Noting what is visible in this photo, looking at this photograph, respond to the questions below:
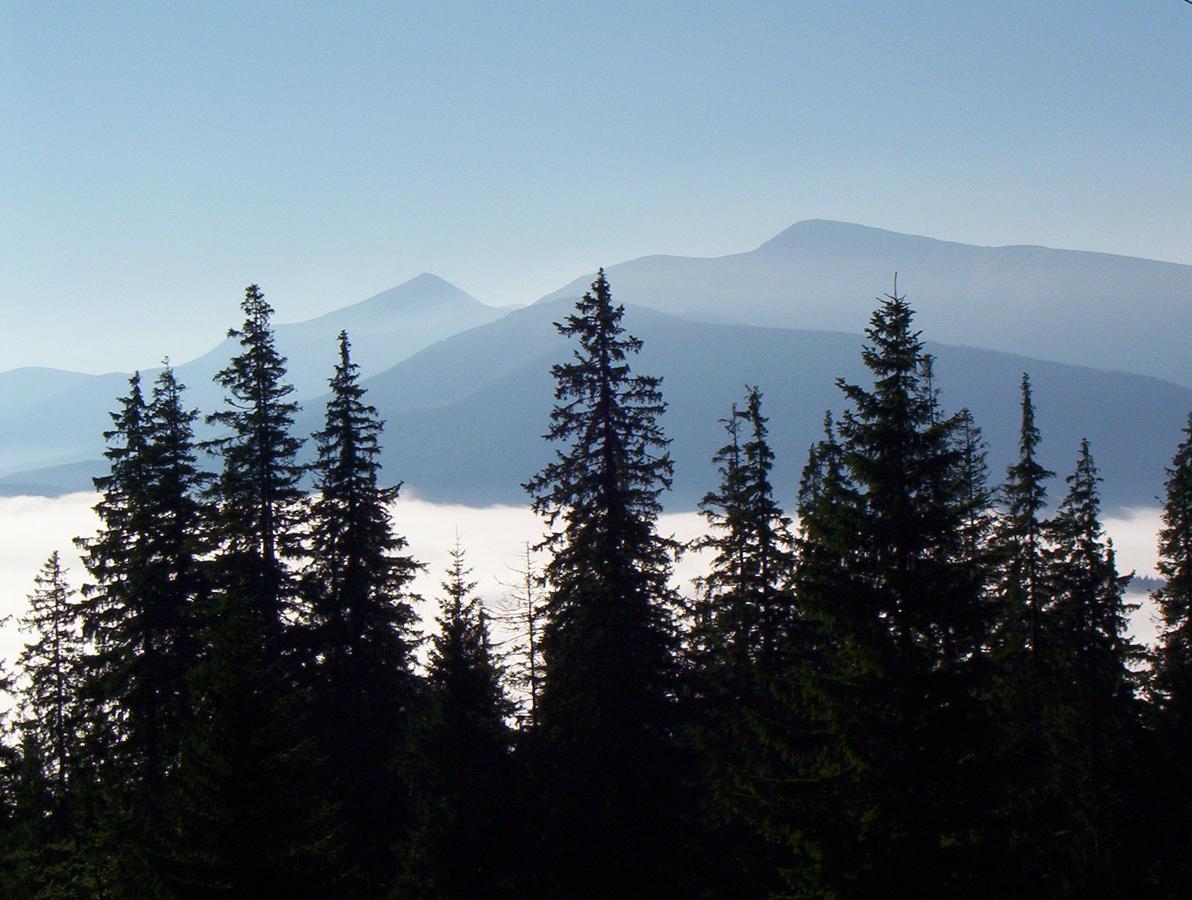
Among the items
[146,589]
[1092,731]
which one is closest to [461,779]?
[146,589]

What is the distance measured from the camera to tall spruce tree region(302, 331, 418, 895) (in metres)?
25.8

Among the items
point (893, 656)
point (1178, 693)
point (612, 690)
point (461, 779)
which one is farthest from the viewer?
point (1178, 693)

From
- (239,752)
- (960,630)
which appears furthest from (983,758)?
(239,752)

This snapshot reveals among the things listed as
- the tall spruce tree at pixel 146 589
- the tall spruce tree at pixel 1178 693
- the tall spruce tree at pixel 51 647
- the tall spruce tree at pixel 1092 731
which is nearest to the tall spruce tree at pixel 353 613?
the tall spruce tree at pixel 146 589

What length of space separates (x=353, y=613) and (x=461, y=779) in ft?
27.3

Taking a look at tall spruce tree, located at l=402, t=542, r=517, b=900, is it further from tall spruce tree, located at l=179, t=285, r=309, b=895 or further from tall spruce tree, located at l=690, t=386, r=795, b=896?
tall spruce tree, located at l=690, t=386, r=795, b=896

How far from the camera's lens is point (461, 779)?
19938 mm

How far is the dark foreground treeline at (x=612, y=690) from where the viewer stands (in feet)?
45.7

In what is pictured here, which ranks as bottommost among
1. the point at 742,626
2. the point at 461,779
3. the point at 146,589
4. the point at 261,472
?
the point at 461,779

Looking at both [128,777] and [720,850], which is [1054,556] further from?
[128,777]

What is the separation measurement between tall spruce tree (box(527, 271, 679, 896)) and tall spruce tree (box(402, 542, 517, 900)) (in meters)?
1.11

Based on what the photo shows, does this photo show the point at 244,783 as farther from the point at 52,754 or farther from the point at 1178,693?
the point at 52,754

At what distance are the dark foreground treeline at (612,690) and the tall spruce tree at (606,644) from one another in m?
0.07

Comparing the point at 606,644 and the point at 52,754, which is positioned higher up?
the point at 606,644
